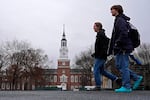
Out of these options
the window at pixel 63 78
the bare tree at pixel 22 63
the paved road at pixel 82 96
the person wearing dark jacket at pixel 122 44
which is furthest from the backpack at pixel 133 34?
the window at pixel 63 78

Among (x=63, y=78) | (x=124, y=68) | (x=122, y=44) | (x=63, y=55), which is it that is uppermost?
(x=63, y=55)

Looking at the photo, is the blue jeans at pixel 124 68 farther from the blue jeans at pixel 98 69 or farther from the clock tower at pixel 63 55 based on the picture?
the clock tower at pixel 63 55

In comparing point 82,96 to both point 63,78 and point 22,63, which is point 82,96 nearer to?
point 22,63

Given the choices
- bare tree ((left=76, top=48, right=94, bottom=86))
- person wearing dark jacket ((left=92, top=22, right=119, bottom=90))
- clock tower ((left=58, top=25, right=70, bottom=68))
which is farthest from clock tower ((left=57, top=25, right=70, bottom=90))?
person wearing dark jacket ((left=92, top=22, right=119, bottom=90))

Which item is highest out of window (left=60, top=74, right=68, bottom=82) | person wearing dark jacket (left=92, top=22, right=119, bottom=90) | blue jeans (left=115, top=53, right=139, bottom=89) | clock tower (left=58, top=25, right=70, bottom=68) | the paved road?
clock tower (left=58, top=25, right=70, bottom=68)

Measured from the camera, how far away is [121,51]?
7992mm

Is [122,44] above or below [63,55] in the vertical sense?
below

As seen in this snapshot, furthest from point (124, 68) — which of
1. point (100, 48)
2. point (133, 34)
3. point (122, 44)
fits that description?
point (100, 48)

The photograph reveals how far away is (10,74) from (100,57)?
5018 cm

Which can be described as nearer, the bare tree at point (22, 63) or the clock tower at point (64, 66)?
the bare tree at point (22, 63)

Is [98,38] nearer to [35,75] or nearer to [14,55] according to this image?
[14,55]

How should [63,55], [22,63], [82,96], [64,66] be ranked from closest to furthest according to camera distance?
[82,96], [22,63], [63,55], [64,66]

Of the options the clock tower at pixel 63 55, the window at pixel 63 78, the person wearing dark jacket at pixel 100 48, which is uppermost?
the clock tower at pixel 63 55

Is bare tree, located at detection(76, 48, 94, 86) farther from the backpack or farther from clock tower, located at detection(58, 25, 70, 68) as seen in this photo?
the backpack
